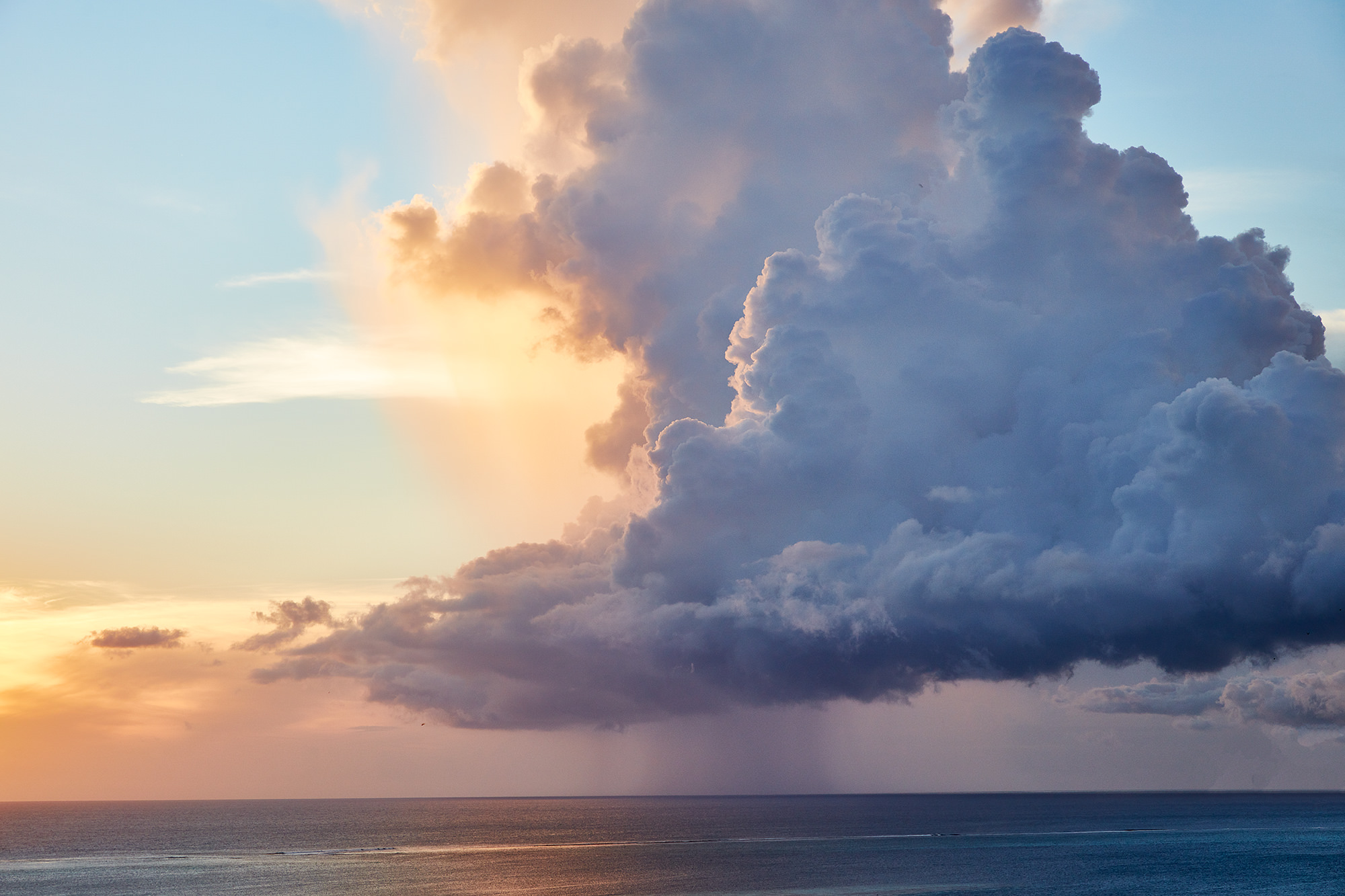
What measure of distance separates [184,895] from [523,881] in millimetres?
47597

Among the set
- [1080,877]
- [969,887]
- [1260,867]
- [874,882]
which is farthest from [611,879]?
[1260,867]

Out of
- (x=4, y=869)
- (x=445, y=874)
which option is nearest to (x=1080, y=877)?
(x=445, y=874)

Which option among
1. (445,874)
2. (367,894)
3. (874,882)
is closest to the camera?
(367,894)

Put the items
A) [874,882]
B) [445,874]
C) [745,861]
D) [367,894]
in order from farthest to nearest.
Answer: [745,861]
[445,874]
[874,882]
[367,894]

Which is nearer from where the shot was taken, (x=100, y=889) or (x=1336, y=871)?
(x=100, y=889)

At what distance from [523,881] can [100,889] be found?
63504 mm

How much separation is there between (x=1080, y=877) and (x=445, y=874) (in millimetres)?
100395

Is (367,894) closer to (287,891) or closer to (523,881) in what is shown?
(287,891)

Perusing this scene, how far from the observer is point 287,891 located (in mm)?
152875

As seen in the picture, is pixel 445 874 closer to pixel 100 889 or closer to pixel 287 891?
pixel 287 891

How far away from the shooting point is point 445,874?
174 m

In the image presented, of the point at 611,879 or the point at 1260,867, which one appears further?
the point at 1260,867

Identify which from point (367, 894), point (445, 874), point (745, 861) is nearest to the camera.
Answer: point (367, 894)

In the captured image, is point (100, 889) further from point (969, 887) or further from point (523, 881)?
point (969, 887)
